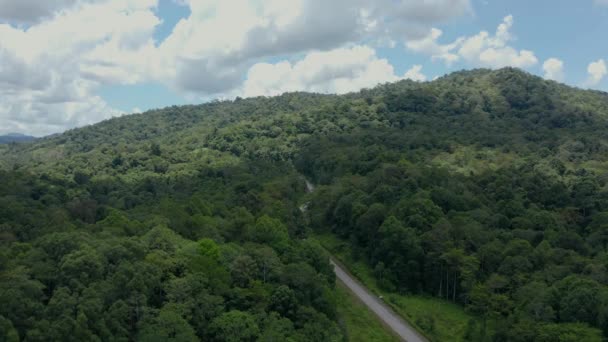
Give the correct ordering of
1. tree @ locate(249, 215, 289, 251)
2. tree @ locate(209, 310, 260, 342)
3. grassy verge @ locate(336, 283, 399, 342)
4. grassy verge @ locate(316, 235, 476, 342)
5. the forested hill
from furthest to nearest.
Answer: tree @ locate(249, 215, 289, 251) < grassy verge @ locate(316, 235, 476, 342) < grassy verge @ locate(336, 283, 399, 342) < the forested hill < tree @ locate(209, 310, 260, 342)

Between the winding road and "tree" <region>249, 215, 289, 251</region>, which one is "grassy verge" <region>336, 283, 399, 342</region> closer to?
the winding road

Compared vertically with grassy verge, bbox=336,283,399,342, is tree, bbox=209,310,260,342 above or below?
above

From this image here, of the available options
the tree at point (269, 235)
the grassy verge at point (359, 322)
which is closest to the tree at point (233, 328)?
the grassy verge at point (359, 322)

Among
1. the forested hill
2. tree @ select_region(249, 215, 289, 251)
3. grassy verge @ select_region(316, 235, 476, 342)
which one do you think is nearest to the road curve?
grassy verge @ select_region(316, 235, 476, 342)

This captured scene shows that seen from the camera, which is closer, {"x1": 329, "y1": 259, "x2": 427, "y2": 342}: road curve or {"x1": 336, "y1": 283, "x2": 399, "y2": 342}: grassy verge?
{"x1": 336, "y1": 283, "x2": 399, "y2": 342}: grassy verge

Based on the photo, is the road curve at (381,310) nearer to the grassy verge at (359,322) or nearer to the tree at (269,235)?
the grassy verge at (359,322)

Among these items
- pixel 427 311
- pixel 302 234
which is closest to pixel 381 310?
pixel 427 311

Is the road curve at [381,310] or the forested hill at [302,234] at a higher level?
the forested hill at [302,234]
